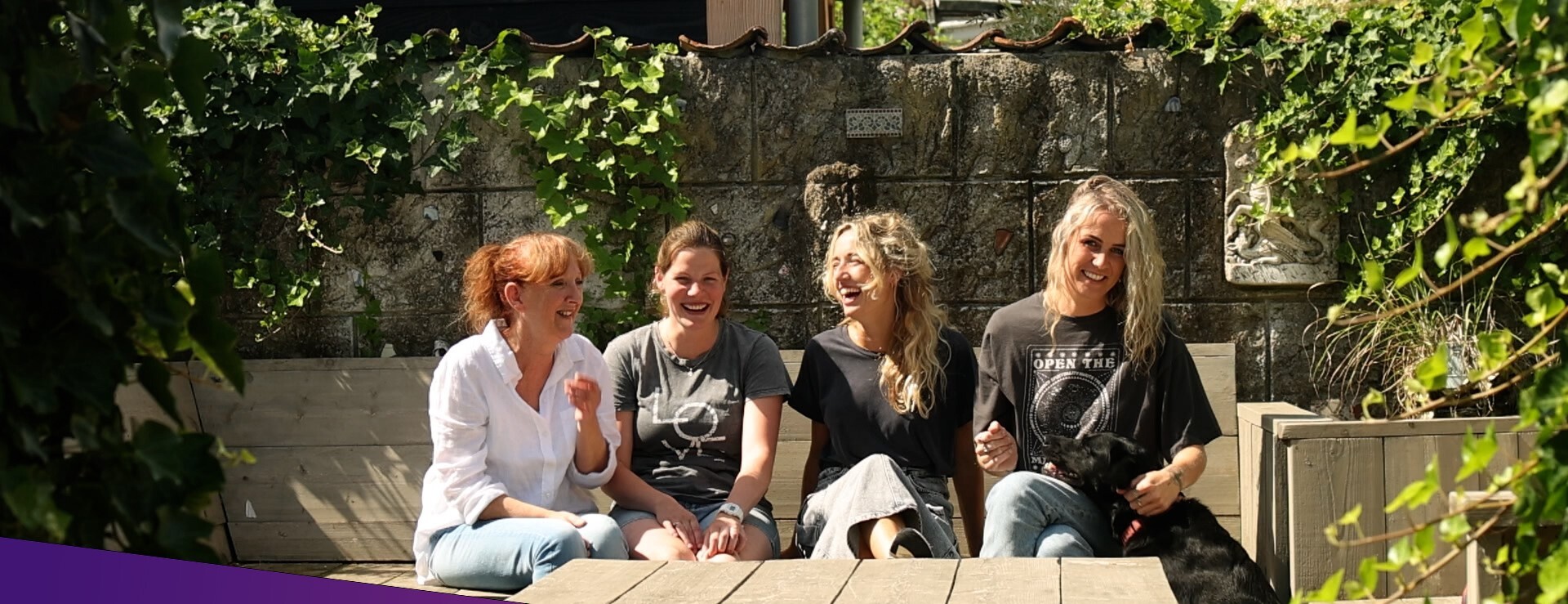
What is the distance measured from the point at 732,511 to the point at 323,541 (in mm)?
1847


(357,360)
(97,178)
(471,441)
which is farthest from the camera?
(357,360)

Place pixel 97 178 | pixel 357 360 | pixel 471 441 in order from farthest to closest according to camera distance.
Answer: pixel 357 360
pixel 471 441
pixel 97 178

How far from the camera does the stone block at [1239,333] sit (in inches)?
179

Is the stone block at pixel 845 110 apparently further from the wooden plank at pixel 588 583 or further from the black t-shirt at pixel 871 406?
the wooden plank at pixel 588 583

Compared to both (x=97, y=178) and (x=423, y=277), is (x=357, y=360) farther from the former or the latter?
(x=97, y=178)

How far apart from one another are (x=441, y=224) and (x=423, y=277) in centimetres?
18

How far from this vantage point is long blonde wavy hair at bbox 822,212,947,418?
3.68 meters

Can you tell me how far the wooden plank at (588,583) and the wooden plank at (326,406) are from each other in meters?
2.08

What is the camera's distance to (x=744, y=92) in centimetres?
467

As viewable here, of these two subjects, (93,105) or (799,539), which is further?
(799,539)

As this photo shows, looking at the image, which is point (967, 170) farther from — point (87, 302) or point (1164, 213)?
point (87, 302)

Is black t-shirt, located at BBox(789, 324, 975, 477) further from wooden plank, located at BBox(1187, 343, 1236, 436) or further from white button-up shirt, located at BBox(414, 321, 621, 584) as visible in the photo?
wooden plank, located at BBox(1187, 343, 1236, 436)

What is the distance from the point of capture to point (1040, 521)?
344 centimetres

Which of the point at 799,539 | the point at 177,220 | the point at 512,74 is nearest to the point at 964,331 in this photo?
the point at 799,539
